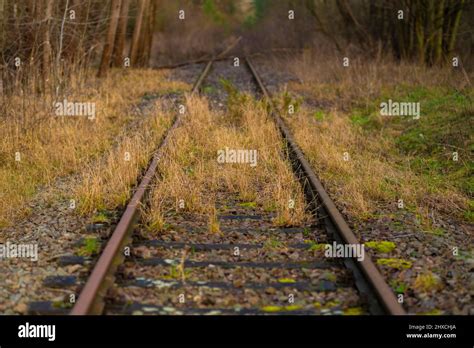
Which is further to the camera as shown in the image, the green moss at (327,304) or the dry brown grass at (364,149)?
the dry brown grass at (364,149)

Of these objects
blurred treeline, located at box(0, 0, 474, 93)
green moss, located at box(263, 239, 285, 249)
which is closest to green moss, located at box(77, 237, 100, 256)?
green moss, located at box(263, 239, 285, 249)

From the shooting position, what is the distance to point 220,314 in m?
4.62

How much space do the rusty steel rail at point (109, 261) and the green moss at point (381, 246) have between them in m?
2.12

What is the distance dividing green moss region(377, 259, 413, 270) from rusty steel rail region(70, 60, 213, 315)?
2.13 metres

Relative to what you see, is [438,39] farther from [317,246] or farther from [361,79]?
[317,246]

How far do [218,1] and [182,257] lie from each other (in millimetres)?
39088

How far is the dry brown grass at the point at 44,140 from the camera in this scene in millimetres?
7710

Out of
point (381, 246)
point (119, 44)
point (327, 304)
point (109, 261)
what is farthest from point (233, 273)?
point (119, 44)

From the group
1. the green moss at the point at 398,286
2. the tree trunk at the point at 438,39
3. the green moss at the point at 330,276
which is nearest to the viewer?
the green moss at the point at 398,286

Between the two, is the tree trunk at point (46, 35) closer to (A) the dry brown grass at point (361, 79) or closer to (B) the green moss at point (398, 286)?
(A) the dry brown grass at point (361, 79)

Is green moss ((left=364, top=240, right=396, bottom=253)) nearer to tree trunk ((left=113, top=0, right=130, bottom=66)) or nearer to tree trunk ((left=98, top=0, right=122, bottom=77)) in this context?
tree trunk ((left=98, top=0, right=122, bottom=77))

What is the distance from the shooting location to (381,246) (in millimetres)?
5930

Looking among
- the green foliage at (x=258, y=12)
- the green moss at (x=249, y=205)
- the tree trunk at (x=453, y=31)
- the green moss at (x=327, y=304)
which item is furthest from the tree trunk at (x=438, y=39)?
the green foliage at (x=258, y=12)

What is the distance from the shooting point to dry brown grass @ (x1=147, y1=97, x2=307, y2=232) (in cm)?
686
